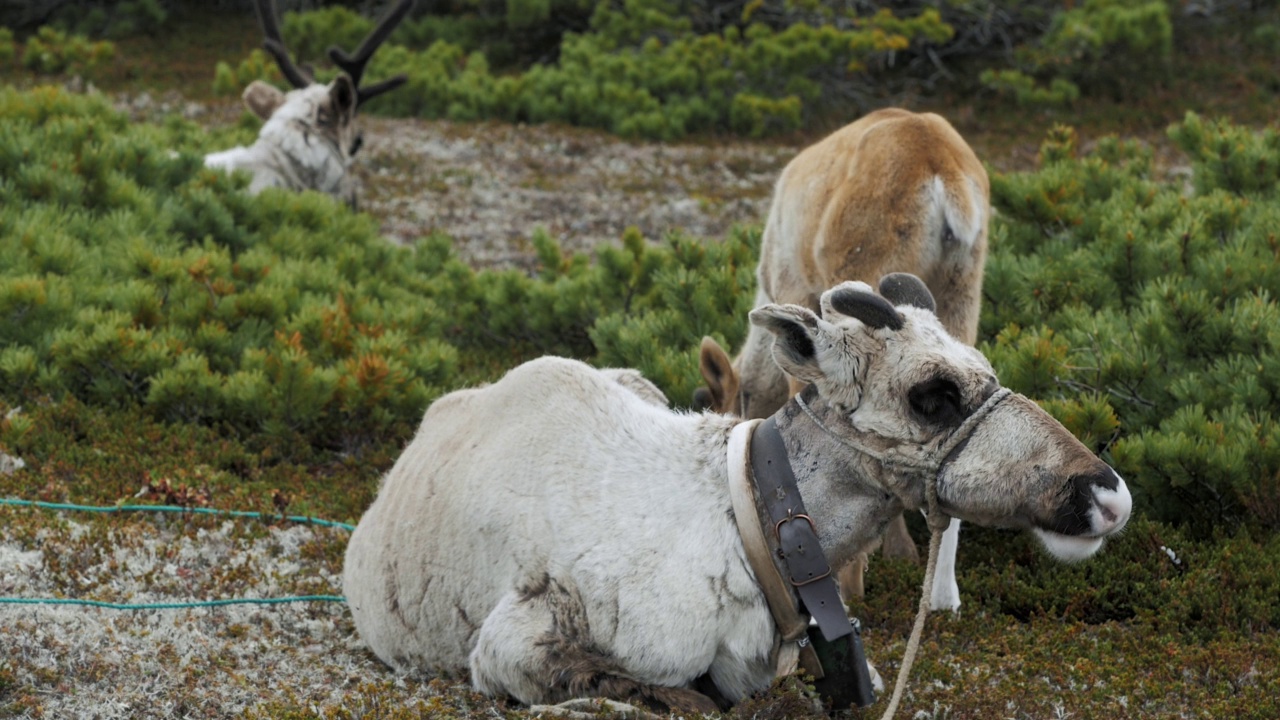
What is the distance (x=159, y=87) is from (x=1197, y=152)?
14958 mm

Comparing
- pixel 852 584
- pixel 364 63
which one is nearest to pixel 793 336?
pixel 852 584

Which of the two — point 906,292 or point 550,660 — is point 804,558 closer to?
point 550,660

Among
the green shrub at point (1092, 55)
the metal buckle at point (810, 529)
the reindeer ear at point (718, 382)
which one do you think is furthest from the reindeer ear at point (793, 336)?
the green shrub at point (1092, 55)

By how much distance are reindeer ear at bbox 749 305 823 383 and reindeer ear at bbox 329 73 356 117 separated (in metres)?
9.87

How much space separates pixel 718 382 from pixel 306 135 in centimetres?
786

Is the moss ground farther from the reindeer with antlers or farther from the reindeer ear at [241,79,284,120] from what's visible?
the reindeer ear at [241,79,284,120]

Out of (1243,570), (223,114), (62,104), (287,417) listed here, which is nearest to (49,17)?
(223,114)

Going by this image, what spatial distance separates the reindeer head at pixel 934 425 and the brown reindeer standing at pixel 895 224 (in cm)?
129

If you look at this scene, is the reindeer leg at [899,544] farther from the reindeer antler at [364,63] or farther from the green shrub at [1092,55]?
the green shrub at [1092,55]

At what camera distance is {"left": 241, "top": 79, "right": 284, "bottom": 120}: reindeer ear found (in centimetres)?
1391

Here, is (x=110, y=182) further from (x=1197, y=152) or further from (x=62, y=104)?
(x=1197, y=152)

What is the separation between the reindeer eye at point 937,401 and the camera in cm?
381

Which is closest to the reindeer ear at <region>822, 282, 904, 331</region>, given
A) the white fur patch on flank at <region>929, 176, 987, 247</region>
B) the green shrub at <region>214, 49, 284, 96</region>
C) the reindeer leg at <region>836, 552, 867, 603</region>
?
the white fur patch on flank at <region>929, 176, 987, 247</region>

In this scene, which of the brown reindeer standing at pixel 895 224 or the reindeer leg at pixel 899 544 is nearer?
the brown reindeer standing at pixel 895 224
